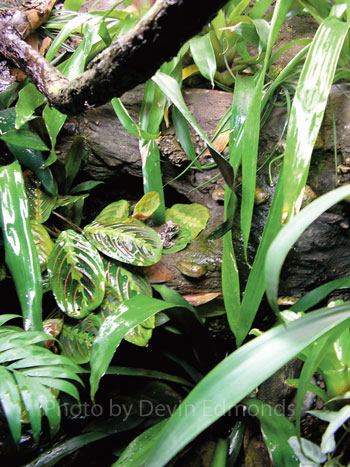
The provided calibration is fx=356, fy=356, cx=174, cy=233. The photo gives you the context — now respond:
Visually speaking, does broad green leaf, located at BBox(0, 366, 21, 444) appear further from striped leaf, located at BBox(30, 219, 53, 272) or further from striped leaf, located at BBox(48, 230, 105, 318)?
striped leaf, located at BBox(30, 219, 53, 272)

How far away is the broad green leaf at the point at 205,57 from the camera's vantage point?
1.19m

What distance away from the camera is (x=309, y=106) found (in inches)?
33.0

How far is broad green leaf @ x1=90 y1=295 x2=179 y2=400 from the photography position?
822 millimetres

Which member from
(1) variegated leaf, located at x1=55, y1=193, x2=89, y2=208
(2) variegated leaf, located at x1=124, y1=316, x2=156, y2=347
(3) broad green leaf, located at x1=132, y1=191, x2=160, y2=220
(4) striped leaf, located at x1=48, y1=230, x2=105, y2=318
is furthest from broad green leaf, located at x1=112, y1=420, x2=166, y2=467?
(1) variegated leaf, located at x1=55, y1=193, x2=89, y2=208

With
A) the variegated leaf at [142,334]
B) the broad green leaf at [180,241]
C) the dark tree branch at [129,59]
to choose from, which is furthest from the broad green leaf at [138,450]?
the dark tree branch at [129,59]

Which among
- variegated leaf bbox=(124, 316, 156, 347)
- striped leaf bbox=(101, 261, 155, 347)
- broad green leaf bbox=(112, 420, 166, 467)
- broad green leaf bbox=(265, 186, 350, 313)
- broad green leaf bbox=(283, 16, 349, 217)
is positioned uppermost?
broad green leaf bbox=(283, 16, 349, 217)

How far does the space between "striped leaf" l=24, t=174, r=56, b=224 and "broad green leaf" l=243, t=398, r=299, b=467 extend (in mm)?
881

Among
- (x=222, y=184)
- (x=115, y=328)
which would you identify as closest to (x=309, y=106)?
(x=222, y=184)

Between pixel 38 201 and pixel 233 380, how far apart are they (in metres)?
A: 0.95

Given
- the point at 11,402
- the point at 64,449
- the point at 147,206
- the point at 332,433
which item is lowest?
the point at 64,449

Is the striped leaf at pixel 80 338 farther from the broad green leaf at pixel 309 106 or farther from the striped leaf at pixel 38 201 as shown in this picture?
the broad green leaf at pixel 309 106

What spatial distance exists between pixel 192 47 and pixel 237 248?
71 cm

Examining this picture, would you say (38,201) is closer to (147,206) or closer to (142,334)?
(147,206)

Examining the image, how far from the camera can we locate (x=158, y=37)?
62 centimetres
